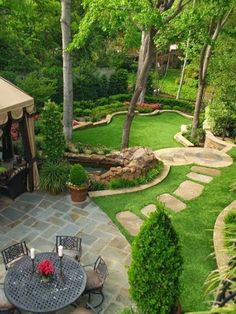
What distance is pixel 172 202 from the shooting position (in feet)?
34.9

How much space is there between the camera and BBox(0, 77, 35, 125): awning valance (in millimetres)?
9586

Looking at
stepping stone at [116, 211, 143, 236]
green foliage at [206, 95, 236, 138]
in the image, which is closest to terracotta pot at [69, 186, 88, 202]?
stepping stone at [116, 211, 143, 236]

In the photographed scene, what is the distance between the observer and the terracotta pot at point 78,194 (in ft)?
34.7

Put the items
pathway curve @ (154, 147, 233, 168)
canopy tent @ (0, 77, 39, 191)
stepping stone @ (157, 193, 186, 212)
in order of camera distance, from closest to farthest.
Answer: canopy tent @ (0, 77, 39, 191)
stepping stone @ (157, 193, 186, 212)
pathway curve @ (154, 147, 233, 168)

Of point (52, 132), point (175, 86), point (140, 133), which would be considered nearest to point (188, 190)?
point (52, 132)

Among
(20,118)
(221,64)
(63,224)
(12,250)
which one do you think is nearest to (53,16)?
(221,64)

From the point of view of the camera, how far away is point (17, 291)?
6.43 m

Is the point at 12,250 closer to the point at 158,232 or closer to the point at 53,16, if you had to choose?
the point at 158,232

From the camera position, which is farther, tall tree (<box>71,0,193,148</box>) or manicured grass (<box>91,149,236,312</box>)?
tall tree (<box>71,0,193,148</box>)

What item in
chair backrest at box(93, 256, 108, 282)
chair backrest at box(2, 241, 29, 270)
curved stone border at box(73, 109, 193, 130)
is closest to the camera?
chair backrest at box(93, 256, 108, 282)

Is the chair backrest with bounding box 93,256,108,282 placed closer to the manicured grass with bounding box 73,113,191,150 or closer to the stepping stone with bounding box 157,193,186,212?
the stepping stone with bounding box 157,193,186,212

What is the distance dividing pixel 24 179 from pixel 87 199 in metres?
2.11

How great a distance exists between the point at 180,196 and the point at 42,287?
5.67 metres

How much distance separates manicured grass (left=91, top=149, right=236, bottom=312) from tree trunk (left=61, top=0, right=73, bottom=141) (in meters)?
4.93
